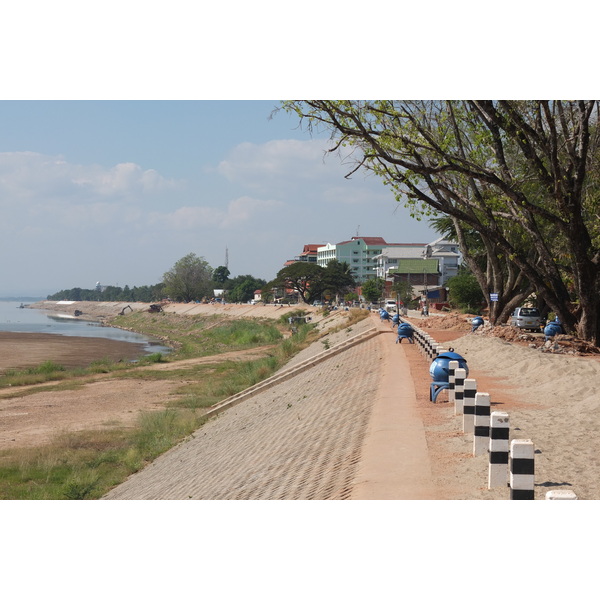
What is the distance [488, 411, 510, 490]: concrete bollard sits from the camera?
796 cm

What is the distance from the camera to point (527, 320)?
38.2m

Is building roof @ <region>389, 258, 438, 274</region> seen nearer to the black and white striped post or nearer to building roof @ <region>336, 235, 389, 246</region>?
building roof @ <region>336, 235, 389, 246</region>

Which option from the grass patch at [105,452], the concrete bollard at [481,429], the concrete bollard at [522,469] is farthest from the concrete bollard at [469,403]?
the grass patch at [105,452]

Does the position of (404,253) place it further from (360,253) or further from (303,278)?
(360,253)

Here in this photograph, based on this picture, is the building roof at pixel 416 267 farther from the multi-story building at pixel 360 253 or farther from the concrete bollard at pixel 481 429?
the concrete bollard at pixel 481 429

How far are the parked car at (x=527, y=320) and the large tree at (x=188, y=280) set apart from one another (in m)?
135

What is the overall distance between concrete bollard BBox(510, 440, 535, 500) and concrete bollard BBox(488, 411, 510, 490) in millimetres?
841

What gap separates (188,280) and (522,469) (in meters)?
166

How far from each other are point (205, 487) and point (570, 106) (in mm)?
15484

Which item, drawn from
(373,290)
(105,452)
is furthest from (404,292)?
(105,452)

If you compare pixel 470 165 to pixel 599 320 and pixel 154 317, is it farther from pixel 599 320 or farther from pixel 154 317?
pixel 154 317

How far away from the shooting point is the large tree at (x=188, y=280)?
169250 millimetres

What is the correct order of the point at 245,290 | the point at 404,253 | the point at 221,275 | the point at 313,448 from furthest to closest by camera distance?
the point at 221,275 → the point at 245,290 → the point at 404,253 → the point at 313,448

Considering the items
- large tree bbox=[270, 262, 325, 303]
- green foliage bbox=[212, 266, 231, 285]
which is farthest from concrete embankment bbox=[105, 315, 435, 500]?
green foliage bbox=[212, 266, 231, 285]
